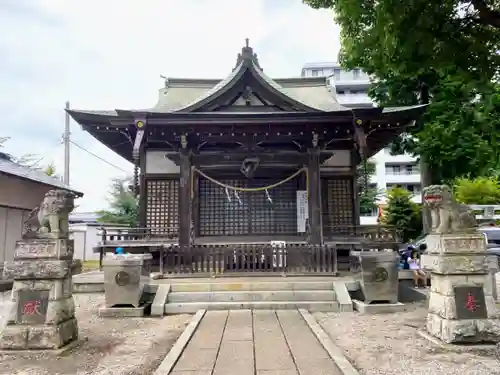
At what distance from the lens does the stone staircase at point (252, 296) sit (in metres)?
8.10

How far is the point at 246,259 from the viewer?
33.0 ft

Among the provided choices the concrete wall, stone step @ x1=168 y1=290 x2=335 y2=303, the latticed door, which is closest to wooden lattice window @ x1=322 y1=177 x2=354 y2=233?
the latticed door

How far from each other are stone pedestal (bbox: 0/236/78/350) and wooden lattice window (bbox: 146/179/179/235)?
641cm

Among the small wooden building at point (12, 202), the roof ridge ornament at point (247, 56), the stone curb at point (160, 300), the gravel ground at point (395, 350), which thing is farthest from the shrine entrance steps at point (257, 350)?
the small wooden building at point (12, 202)

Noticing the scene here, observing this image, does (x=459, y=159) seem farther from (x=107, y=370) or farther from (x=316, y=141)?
(x=107, y=370)

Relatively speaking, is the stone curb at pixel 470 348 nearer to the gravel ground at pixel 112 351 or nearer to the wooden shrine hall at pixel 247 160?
the gravel ground at pixel 112 351

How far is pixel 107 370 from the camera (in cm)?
474

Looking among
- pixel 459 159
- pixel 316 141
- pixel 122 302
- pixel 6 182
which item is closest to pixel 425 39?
pixel 316 141

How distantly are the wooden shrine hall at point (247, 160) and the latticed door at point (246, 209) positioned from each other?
3cm

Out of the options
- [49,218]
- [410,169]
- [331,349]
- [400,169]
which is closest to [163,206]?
[49,218]

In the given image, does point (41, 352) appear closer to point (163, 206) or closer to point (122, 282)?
point (122, 282)

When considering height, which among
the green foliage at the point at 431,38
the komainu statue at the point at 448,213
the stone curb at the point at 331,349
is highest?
the green foliage at the point at 431,38

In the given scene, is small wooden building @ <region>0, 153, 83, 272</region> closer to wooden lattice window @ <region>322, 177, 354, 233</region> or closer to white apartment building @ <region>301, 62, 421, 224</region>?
wooden lattice window @ <region>322, 177, 354, 233</region>

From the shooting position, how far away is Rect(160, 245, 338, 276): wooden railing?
32.6 feet
